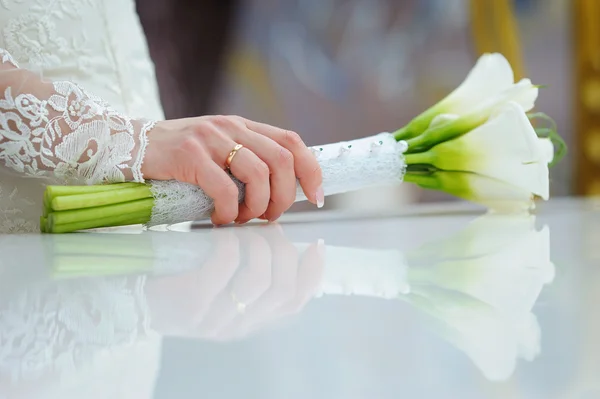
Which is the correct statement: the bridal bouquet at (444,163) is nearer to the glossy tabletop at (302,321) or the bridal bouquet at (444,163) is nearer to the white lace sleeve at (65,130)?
the white lace sleeve at (65,130)

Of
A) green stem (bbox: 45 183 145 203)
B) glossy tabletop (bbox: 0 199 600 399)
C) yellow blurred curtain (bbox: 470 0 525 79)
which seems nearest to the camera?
glossy tabletop (bbox: 0 199 600 399)

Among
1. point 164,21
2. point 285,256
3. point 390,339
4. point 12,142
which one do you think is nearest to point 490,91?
point 285,256

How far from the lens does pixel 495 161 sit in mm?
1010

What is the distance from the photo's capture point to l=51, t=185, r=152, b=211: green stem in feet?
2.83

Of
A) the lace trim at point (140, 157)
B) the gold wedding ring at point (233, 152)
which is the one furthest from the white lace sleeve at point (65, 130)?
the gold wedding ring at point (233, 152)

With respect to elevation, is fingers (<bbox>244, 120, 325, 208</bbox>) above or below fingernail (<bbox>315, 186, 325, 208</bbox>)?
above

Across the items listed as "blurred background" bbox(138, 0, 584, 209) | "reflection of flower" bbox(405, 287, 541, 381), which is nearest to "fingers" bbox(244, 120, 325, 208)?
"reflection of flower" bbox(405, 287, 541, 381)

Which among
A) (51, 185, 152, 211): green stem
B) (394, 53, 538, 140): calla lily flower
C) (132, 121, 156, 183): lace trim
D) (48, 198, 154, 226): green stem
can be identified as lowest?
(48, 198, 154, 226): green stem

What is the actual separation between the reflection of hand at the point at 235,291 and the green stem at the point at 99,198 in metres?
0.22

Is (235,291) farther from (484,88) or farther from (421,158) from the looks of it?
(484,88)

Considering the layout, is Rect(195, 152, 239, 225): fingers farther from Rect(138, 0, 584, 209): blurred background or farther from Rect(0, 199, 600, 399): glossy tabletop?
Rect(138, 0, 584, 209): blurred background

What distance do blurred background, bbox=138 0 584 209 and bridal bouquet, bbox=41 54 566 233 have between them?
192 centimetres

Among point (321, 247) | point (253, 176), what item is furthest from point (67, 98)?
point (321, 247)

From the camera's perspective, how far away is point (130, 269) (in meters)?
0.58
